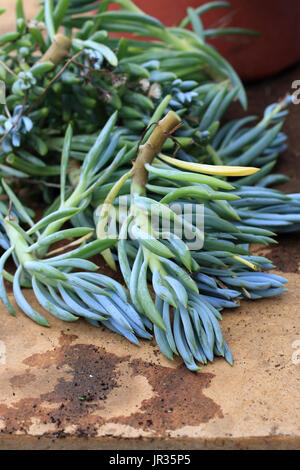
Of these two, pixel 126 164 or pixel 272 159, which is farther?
pixel 272 159

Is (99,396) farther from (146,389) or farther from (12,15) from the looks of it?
(12,15)

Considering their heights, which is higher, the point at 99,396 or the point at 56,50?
the point at 56,50

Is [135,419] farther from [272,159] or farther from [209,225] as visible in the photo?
[272,159]

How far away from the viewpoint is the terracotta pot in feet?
3.86

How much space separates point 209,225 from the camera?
72cm

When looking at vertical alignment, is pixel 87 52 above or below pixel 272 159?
above

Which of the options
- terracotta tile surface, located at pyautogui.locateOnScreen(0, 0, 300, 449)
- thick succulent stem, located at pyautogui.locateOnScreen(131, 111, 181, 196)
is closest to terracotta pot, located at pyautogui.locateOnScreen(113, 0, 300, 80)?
thick succulent stem, located at pyautogui.locateOnScreen(131, 111, 181, 196)

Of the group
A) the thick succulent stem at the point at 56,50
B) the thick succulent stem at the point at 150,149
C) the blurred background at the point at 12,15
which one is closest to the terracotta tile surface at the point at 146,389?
the thick succulent stem at the point at 150,149

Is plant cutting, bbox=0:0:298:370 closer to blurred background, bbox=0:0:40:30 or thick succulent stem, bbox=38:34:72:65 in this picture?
thick succulent stem, bbox=38:34:72:65

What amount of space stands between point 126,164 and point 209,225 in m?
0.18

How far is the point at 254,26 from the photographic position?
1.20 meters

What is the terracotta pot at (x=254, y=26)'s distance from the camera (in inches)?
46.3

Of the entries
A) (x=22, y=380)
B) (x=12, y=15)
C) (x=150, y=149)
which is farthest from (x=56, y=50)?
(x=12, y=15)
